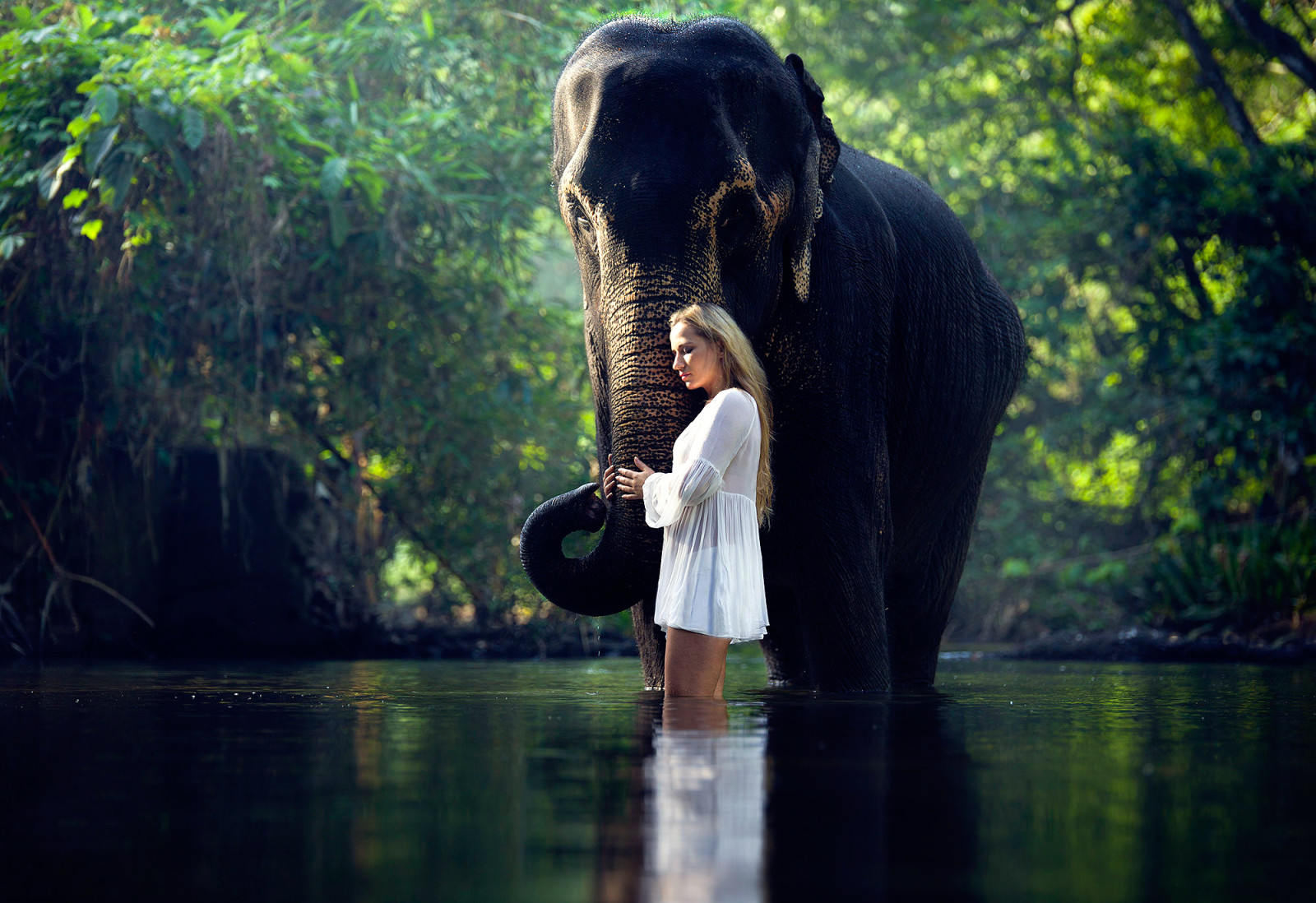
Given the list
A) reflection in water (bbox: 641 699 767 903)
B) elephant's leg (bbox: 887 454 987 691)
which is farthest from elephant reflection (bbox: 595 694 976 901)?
elephant's leg (bbox: 887 454 987 691)

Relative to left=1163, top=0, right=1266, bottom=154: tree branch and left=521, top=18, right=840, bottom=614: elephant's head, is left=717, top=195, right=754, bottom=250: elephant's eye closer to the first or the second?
left=521, top=18, right=840, bottom=614: elephant's head

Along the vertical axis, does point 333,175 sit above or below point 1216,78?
below

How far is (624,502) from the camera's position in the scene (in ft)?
16.2

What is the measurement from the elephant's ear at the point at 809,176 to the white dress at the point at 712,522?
962 mm

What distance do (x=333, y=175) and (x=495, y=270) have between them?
16.6ft

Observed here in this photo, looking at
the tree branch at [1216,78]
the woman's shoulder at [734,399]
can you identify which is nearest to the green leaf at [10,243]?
the woman's shoulder at [734,399]

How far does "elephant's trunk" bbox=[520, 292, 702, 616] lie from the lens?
4.94 m

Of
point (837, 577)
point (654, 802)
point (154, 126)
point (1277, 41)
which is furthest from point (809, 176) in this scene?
point (1277, 41)

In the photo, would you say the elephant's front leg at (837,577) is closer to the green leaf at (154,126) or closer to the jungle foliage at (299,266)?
the jungle foliage at (299,266)

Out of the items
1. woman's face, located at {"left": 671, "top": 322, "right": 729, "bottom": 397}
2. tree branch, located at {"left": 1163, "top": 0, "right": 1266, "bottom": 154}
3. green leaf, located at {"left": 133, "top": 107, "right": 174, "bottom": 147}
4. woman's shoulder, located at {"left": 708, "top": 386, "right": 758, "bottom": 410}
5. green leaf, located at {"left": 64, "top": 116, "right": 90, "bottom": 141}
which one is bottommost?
woman's shoulder, located at {"left": 708, "top": 386, "right": 758, "bottom": 410}

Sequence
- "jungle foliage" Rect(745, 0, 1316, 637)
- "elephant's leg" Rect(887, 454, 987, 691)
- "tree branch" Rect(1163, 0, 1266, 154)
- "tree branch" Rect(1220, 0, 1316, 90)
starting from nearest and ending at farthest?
"elephant's leg" Rect(887, 454, 987, 691), "jungle foliage" Rect(745, 0, 1316, 637), "tree branch" Rect(1220, 0, 1316, 90), "tree branch" Rect(1163, 0, 1266, 154)

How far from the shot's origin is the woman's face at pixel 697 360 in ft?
15.6

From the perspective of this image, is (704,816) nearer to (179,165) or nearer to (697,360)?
(697,360)

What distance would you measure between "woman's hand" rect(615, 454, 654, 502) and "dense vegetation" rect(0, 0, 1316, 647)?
4490mm
